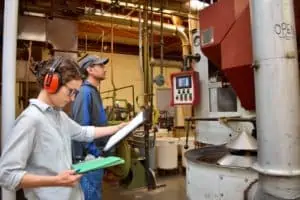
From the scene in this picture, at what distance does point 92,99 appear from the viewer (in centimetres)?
204

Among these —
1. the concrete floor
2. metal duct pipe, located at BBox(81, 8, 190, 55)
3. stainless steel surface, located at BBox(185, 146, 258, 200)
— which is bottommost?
the concrete floor

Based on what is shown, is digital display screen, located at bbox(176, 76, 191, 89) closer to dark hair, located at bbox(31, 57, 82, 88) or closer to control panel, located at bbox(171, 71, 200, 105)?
control panel, located at bbox(171, 71, 200, 105)

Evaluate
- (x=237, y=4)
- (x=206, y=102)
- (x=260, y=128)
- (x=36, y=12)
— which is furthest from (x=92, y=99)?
(x=36, y=12)

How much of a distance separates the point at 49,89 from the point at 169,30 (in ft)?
11.2

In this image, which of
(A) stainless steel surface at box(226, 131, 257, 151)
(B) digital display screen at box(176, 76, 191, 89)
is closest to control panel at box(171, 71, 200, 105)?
(B) digital display screen at box(176, 76, 191, 89)

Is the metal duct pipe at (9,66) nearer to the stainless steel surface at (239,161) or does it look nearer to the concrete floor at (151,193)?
the stainless steel surface at (239,161)

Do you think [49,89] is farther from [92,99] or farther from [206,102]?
[206,102]

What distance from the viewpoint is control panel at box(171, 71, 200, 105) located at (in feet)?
7.02

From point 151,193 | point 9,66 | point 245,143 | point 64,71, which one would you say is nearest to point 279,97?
point 245,143

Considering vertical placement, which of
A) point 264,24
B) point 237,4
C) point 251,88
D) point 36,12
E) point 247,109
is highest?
point 36,12

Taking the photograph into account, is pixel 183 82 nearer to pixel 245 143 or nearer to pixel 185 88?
pixel 185 88

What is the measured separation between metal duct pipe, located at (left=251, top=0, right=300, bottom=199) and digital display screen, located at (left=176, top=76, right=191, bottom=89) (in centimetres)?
117

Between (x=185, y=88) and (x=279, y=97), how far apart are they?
125 centimetres

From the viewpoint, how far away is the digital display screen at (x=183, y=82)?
2.18 metres
